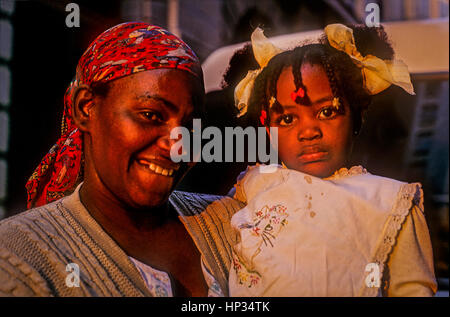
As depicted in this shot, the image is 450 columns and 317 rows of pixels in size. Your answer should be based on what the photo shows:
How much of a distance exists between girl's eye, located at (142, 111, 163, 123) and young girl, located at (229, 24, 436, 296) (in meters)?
0.58

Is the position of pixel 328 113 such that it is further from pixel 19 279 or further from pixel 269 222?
pixel 19 279

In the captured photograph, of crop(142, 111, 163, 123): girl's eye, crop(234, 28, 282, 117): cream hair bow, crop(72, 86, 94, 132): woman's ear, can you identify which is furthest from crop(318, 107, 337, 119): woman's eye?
crop(72, 86, 94, 132): woman's ear

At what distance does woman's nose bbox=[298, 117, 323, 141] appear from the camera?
2.11 meters

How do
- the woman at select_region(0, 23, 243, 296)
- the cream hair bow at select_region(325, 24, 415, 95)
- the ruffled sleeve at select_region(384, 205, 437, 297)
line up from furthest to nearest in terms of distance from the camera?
1. the cream hair bow at select_region(325, 24, 415, 95)
2. the ruffled sleeve at select_region(384, 205, 437, 297)
3. the woman at select_region(0, 23, 243, 296)

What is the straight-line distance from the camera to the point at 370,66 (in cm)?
220

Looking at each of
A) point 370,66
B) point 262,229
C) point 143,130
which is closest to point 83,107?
point 143,130

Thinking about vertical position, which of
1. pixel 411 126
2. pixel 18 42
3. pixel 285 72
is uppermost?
pixel 18 42

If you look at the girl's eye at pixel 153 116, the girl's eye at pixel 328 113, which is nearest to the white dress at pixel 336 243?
the girl's eye at pixel 328 113

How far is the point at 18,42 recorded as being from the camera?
4461 millimetres

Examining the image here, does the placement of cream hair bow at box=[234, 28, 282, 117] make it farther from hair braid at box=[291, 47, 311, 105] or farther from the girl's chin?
the girl's chin

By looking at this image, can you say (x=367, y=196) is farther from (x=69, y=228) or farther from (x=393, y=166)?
(x=393, y=166)

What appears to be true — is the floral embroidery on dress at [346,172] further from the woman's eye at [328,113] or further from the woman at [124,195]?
the woman at [124,195]
